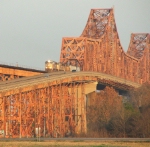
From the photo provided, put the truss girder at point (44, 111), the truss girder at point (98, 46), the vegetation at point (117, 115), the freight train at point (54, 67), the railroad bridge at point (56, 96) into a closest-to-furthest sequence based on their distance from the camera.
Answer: the truss girder at point (44, 111)
the railroad bridge at point (56, 96)
the vegetation at point (117, 115)
the freight train at point (54, 67)
the truss girder at point (98, 46)

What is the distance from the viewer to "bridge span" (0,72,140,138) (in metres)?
96.8

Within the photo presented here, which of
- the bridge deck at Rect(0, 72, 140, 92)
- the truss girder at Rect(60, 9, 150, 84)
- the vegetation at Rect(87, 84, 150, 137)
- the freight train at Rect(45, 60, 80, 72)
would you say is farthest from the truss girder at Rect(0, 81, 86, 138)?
the truss girder at Rect(60, 9, 150, 84)

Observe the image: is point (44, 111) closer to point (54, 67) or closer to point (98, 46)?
point (54, 67)

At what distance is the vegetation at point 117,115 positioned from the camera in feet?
328

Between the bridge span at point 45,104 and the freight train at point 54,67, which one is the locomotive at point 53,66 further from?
the bridge span at point 45,104

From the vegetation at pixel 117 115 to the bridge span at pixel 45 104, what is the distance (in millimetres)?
4245

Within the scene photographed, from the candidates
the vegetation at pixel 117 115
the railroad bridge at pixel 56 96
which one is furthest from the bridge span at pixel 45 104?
the vegetation at pixel 117 115

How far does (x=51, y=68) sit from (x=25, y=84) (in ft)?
147

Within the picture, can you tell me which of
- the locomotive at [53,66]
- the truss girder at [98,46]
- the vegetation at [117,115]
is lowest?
the vegetation at [117,115]

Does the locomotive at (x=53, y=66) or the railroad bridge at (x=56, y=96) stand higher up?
the locomotive at (x=53, y=66)

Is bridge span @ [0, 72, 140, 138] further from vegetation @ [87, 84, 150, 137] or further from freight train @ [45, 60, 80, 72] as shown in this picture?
freight train @ [45, 60, 80, 72]

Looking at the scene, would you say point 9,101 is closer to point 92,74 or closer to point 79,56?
point 92,74

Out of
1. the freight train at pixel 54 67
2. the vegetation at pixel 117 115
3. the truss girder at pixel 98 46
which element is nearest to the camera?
the vegetation at pixel 117 115

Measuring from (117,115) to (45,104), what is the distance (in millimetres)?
12957
